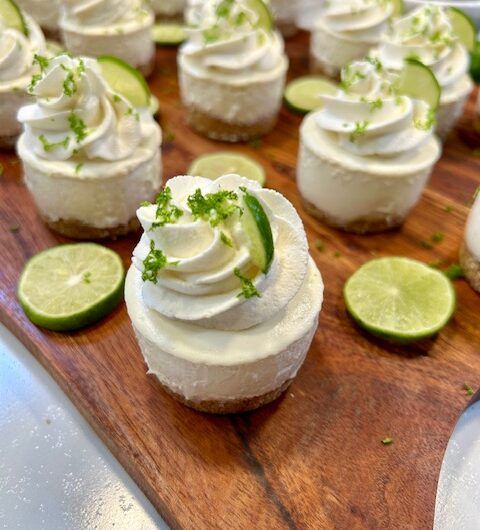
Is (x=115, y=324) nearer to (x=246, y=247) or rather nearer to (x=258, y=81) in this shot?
(x=246, y=247)

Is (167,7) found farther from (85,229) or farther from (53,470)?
(53,470)

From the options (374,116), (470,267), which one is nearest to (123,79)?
(374,116)

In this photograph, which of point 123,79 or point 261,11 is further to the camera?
point 261,11

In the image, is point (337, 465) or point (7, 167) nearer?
point (337, 465)

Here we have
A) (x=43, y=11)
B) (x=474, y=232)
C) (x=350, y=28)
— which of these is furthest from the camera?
(x=43, y=11)

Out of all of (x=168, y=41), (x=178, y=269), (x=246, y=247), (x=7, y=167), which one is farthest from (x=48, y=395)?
(x=168, y=41)

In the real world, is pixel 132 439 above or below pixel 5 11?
below
